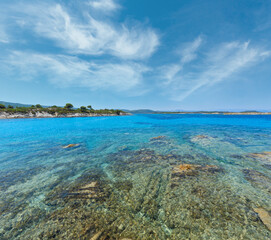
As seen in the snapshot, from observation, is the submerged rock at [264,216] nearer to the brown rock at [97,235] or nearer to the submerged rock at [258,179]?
the submerged rock at [258,179]

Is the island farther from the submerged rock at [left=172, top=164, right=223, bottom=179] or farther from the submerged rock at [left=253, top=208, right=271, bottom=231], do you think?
the submerged rock at [left=253, top=208, right=271, bottom=231]

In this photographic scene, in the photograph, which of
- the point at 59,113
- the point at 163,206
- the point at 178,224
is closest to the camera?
the point at 178,224

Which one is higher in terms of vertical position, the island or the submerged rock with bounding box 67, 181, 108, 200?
the island

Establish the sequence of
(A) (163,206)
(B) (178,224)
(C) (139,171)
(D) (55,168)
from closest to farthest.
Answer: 1. (B) (178,224)
2. (A) (163,206)
3. (C) (139,171)
4. (D) (55,168)

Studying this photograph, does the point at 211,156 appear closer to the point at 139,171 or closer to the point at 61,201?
the point at 139,171

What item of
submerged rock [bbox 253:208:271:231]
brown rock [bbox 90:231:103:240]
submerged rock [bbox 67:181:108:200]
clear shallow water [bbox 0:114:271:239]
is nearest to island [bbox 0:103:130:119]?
clear shallow water [bbox 0:114:271:239]

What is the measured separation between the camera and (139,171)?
978 cm

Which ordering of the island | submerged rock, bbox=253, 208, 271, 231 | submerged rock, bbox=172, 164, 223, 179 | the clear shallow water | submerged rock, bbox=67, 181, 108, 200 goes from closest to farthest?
1. the clear shallow water
2. submerged rock, bbox=253, 208, 271, 231
3. submerged rock, bbox=67, 181, 108, 200
4. submerged rock, bbox=172, 164, 223, 179
5. the island

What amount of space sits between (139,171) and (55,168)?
8.06 meters

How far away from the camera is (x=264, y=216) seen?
5.26 metres

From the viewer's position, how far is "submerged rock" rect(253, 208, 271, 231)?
4.89 m

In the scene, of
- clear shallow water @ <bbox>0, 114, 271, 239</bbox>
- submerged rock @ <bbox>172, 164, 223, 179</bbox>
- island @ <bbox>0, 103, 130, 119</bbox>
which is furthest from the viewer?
island @ <bbox>0, 103, 130, 119</bbox>

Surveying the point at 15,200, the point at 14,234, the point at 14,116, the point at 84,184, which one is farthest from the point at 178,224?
the point at 14,116

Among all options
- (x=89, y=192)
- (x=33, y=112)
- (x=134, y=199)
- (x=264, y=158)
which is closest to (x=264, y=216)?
(x=134, y=199)
